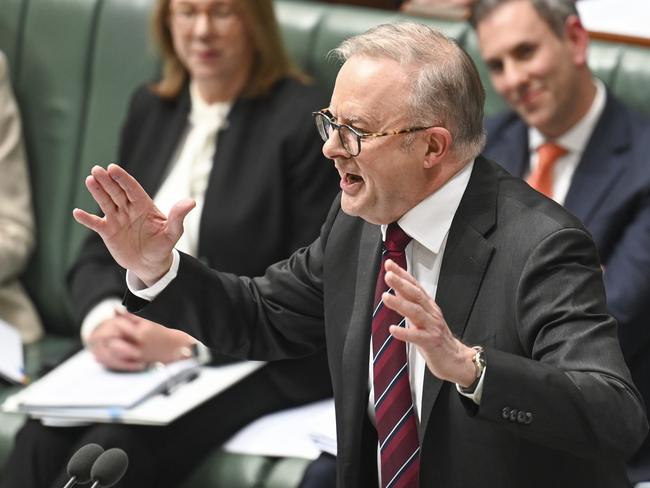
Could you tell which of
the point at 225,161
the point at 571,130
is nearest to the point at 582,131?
the point at 571,130

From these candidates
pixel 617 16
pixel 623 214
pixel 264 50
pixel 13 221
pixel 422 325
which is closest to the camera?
pixel 422 325

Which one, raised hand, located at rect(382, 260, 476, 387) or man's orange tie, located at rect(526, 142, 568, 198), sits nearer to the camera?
raised hand, located at rect(382, 260, 476, 387)

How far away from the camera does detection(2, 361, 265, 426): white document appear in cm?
264

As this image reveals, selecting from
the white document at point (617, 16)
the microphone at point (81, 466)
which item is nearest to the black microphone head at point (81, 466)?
the microphone at point (81, 466)

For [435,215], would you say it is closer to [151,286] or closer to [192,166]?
[151,286]

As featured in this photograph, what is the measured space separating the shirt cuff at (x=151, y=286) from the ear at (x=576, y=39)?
48.5 inches

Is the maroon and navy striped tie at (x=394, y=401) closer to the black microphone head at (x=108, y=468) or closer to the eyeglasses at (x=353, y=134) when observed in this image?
the eyeglasses at (x=353, y=134)

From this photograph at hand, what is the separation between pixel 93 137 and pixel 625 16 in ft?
4.88

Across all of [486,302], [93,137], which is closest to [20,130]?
[93,137]

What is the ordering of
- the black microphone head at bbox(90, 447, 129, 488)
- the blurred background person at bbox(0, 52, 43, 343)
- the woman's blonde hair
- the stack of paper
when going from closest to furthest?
the black microphone head at bbox(90, 447, 129, 488)
the stack of paper
the woman's blonde hair
the blurred background person at bbox(0, 52, 43, 343)

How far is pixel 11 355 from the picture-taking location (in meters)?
3.14

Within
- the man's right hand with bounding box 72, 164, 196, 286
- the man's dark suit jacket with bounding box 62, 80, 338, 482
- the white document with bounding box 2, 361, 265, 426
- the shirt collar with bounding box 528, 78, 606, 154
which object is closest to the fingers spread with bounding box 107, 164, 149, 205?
the man's right hand with bounding box 72, 164, 196, 286

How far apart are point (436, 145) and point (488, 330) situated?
282 mm

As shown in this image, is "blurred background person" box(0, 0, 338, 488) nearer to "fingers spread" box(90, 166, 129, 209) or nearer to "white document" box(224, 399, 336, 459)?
"white document" box(224, 399, 336, 459)
